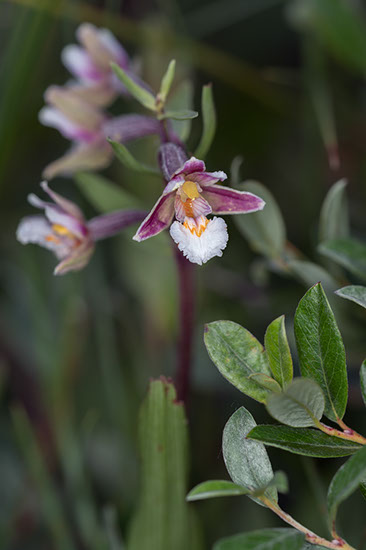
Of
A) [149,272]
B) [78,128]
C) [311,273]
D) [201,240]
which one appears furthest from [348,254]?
[149,272]

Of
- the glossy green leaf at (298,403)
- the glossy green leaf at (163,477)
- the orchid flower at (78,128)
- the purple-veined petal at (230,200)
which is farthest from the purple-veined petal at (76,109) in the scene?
the glossy green leaf at (298,403)

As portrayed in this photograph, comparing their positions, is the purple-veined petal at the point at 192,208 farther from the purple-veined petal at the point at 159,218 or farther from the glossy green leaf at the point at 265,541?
the glossy green leaf at the point at 265,541

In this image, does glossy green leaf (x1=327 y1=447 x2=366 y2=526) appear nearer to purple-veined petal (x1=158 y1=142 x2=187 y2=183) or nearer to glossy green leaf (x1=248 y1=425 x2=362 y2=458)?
glossy green leaf (x1=248 y1=425 x2=362 y2=458)

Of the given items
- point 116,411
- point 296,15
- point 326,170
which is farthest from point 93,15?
point 116,411

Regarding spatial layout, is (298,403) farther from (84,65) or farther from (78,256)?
(84,65)

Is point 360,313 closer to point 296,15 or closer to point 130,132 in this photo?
point 130,132

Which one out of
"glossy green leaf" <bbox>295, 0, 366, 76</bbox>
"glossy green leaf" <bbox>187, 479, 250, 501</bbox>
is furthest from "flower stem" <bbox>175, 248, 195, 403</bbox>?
"glossy green leaf" <bbox>295, 0, 366, 76</bbox>
